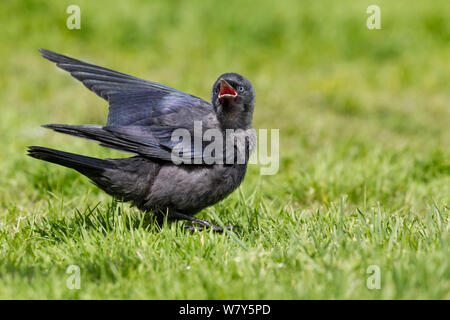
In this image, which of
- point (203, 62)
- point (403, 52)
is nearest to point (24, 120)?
point (203, 62)

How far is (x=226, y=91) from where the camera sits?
3822 mm

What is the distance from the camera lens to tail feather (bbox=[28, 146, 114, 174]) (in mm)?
3519

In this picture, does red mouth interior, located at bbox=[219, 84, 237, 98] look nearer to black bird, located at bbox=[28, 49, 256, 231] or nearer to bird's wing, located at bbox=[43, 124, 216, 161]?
black bird, located at bbox=[28, 49, 256, 231]

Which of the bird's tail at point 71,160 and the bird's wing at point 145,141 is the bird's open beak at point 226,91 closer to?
the bird's wing at point 145,141

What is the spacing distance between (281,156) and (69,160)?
8.89 ft

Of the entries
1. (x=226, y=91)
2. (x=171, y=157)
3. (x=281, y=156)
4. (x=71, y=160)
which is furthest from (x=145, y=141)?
(x=281, y=156)

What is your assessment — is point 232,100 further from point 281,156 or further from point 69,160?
point 281,156

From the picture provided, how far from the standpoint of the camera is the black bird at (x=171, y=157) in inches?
145

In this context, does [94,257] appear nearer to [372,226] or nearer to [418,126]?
[372,226]

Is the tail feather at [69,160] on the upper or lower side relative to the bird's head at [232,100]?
lower

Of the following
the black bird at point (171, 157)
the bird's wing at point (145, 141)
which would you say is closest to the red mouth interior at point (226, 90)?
the black bird at point (171, 157)

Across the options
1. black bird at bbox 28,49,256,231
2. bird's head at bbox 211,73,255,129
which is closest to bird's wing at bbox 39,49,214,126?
black bird at bbox 28,49,256,231

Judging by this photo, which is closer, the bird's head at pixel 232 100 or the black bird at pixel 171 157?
the black bird at pixel 171 157
